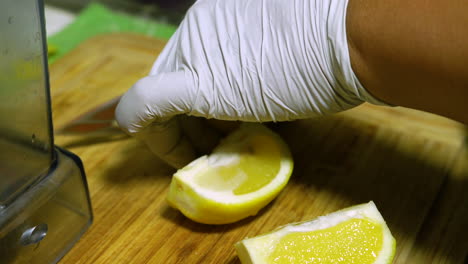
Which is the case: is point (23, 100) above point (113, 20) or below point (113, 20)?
above

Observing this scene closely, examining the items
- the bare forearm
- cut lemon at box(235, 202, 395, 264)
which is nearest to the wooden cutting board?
cut lemon at box(235, 202, 395, 264)

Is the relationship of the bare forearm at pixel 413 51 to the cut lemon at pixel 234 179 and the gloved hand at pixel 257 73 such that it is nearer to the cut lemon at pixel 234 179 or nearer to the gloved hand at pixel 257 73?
the gloved hand at pixel 257 73

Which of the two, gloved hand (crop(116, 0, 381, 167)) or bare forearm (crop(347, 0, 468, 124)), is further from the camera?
gloved hand (crop(116, 0, 381, 167))

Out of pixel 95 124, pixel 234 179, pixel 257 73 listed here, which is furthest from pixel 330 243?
pixel 95 124

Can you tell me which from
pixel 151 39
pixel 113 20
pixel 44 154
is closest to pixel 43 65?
pixel 44 154

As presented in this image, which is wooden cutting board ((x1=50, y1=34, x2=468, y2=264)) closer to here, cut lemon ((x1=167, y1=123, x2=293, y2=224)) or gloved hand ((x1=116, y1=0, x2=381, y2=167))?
cut lemon ((x1=167, y1=123, x2=293, y2=224))

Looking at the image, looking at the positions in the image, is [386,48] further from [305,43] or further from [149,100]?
[149,100]
